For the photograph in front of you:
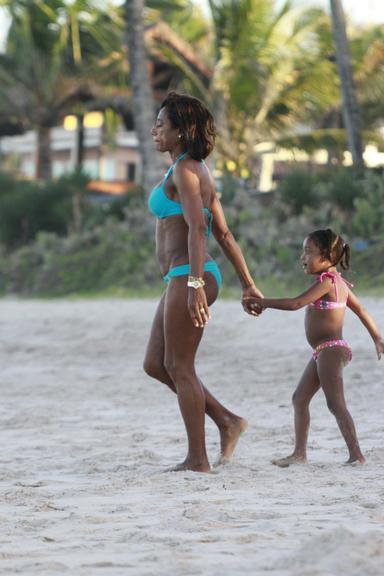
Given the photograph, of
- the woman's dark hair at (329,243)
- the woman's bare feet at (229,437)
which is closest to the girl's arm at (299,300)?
the woman's dark hair at (329,243)

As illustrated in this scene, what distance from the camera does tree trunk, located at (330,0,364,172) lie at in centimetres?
1956

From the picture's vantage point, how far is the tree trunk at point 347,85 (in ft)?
64.2

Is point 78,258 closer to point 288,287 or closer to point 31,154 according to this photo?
point 288,287

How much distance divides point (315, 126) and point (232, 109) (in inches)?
197

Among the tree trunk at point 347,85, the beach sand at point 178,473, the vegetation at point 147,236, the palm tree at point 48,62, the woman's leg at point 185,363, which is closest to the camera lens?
the beach sand at point 178,473

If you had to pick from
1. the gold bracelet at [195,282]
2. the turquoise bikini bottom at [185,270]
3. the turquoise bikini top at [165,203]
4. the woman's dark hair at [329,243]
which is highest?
the turquoise bikini top at [165,203]

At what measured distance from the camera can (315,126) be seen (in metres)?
32.2

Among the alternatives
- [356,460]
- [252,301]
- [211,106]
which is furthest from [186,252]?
[211,106]

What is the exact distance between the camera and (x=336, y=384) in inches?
219

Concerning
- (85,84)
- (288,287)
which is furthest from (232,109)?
(288,287)

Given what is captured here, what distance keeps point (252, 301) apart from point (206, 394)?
0.56 meters

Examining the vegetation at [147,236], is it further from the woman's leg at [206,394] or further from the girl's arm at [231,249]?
the girl's arm at [231,249]

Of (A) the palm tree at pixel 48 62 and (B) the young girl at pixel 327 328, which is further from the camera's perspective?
(A) the palm tree at pixel 48 62

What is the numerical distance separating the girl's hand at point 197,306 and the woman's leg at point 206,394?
29 cm
